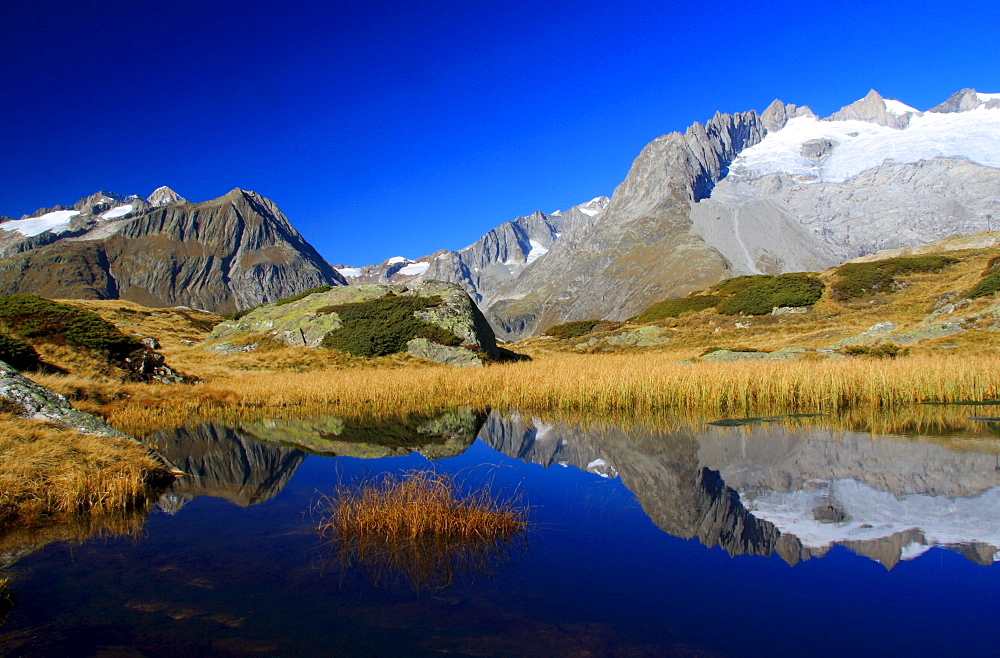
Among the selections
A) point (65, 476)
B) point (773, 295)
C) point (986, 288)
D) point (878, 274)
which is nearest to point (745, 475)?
point (65, 476)

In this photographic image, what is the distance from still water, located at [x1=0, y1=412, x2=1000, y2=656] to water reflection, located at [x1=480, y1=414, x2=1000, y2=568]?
6 centimetres

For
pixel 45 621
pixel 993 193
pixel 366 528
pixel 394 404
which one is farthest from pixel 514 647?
pixel 993 193

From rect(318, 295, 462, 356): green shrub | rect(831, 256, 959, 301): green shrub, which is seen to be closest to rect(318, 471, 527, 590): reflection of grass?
rect(318, 295, 462, 356): green shrub

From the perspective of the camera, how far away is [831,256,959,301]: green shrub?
2110 inches

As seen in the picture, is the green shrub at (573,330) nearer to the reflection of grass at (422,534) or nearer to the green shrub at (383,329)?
the green shrub at (383,329)

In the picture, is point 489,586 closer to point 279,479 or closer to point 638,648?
point 638,648

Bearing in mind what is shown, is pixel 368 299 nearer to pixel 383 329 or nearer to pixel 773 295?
pixel 383 329

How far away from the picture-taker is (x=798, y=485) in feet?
32.9

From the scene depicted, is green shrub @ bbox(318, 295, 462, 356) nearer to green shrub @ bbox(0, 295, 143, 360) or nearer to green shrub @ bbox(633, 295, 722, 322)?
green shrub @ bbox(0, 295, 143, 360)

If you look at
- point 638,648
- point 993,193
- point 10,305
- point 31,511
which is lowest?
point 638,648

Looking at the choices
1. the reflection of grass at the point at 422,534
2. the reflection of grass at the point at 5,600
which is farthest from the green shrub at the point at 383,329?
the reflection of grass at the point at 5,600

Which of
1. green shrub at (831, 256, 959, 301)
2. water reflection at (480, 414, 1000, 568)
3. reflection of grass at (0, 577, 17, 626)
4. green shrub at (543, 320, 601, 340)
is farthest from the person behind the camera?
green shrub at (543, 320, 601, 340)

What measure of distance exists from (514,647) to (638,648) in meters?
1.11

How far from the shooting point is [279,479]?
11.4 metres
